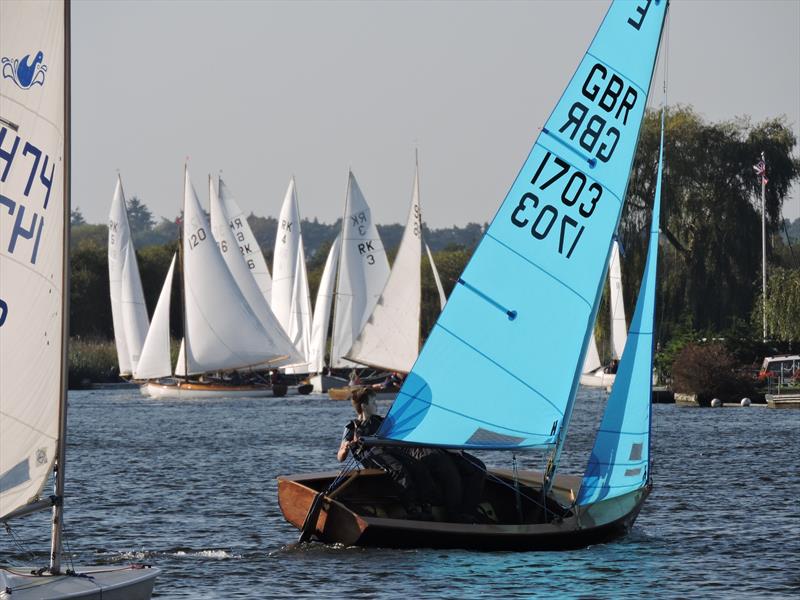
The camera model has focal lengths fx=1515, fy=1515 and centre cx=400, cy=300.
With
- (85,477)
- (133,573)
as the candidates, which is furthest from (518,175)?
(85,477)

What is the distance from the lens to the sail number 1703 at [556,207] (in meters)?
17.3

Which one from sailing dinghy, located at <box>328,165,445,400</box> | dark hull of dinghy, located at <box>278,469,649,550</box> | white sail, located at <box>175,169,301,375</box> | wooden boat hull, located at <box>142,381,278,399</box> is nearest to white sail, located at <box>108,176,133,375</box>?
wooden boat hull, located at <box>142,381,278,399</box>

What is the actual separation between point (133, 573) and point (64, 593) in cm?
100

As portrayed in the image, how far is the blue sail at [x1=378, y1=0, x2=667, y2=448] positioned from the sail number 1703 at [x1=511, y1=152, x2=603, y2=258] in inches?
A: 0.4

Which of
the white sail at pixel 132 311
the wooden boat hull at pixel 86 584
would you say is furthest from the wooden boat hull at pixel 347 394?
the wooden boat hull at pixel 86 584

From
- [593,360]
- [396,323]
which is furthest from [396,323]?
[593,360]

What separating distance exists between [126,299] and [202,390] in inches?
285

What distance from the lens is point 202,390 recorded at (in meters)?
66.8

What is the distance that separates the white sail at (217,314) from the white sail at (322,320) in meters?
10.8

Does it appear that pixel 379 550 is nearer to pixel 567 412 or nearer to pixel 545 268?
pixel 567 412

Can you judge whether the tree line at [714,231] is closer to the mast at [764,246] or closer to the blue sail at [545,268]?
the mast at [764,246]

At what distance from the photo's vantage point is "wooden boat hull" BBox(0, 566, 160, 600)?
1110 centimetres

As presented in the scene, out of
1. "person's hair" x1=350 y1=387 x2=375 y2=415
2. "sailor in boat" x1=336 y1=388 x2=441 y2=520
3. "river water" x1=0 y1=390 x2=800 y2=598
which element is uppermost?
"person's hair" x1=350 y1=387 x2=375 y2=415

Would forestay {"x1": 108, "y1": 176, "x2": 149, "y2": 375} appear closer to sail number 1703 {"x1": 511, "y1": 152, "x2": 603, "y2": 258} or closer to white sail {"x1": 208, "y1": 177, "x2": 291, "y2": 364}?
white sail {"x1": 208, "y1": 177, "x2": 291, "y2": 364}
